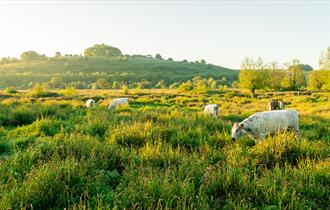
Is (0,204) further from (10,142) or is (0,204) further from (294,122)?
(294,122)

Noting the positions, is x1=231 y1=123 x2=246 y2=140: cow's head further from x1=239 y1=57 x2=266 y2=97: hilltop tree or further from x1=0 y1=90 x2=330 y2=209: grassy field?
x1=239 y1=57 x2=266 y2=97: hilltop tree

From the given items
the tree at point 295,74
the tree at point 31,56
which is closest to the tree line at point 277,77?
the tree at point 295,74

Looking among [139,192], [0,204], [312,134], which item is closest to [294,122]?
[312,134]

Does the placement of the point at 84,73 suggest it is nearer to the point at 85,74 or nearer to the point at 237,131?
the point at 85,74

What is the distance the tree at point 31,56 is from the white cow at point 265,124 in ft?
510

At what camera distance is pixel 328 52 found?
152 feet

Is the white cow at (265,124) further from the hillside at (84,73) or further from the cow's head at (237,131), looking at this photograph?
the hillside at (84,73)

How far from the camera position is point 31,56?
14875 cm

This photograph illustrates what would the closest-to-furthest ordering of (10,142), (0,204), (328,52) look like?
(0,204)
(10,142)
(328,52)

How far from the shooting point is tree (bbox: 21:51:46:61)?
14612cm

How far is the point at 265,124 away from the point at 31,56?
161m

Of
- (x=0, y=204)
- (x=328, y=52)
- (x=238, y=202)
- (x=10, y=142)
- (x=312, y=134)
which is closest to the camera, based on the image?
(x=0, y=204)

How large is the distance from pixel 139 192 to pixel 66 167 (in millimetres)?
1487

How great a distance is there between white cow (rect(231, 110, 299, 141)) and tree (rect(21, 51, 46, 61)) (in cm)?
15550
